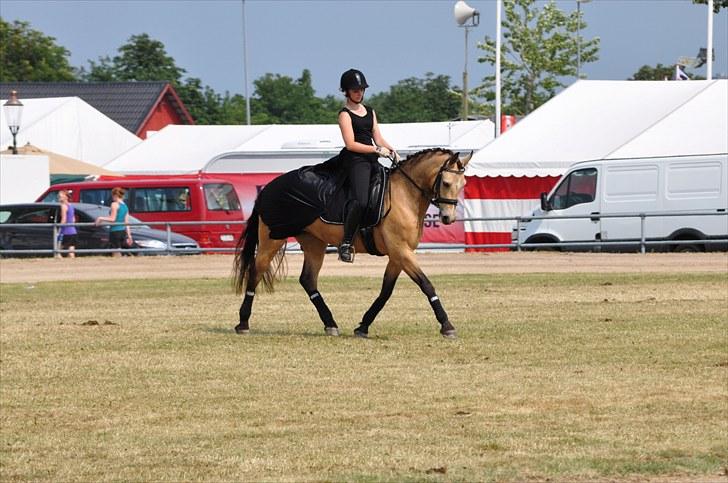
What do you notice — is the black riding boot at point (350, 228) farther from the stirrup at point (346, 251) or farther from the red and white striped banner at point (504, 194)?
the red and white striped banner at point (504, 194)

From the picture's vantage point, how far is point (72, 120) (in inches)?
2488

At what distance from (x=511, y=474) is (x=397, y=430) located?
1.56 m

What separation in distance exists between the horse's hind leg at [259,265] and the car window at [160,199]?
21.4m

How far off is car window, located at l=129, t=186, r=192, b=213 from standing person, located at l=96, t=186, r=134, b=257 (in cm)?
335

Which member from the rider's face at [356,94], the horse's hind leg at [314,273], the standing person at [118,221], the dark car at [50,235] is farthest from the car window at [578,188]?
the rider's face at [356,94]

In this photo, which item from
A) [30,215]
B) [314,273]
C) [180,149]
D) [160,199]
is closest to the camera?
[314,273]

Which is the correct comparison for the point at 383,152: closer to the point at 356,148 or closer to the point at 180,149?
the point at 356,148

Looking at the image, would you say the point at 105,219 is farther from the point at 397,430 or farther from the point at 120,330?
the point at 397,430

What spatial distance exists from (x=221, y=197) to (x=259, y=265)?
21.5 m

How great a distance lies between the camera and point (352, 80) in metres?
14.0

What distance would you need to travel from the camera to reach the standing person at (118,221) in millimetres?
33031

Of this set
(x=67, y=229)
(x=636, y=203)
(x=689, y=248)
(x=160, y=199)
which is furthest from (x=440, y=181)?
(x=160, y=199)

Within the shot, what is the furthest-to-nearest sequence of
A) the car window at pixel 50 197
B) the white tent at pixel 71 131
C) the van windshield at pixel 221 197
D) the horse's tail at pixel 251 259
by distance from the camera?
the white tent at pixel 71 131 < the car window at pixel 50 197 < the van windshield at pixel 221 197 < the horse's tail at pixel 251 259

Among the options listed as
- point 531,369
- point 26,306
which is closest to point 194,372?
point 531,369
